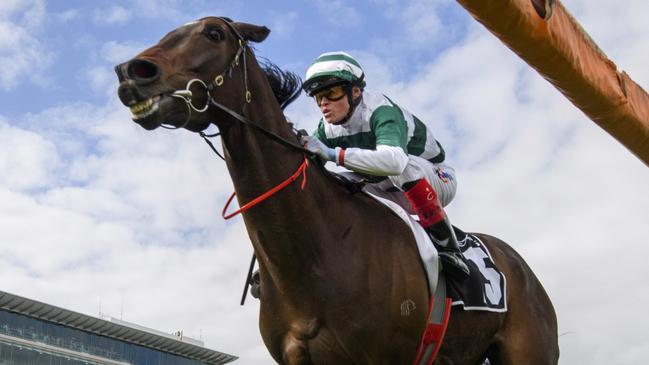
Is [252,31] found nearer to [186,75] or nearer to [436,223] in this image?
[186,75]

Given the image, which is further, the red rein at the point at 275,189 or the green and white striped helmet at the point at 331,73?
the green and white striped helmet at the point at 331,73

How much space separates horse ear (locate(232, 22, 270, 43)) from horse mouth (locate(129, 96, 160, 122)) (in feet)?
4.36

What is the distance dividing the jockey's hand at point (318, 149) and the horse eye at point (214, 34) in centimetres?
106

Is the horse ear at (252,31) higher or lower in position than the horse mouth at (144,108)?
higher

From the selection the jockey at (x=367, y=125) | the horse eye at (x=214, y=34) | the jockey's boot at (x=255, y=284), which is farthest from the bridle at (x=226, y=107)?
the jockey's boot at (x=255, y=284)

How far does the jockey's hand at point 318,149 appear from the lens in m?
7.00

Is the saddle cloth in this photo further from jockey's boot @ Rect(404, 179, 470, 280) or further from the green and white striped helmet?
the green and white striped helmet

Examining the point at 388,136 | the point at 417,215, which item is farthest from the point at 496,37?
the point at 417,215

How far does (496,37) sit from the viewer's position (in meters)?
3.50

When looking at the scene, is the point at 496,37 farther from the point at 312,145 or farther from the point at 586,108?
the point at 312,145

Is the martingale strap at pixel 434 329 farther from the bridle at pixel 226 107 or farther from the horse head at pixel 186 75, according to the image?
the horse head at pixel 186 75

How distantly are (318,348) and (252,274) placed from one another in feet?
4.50

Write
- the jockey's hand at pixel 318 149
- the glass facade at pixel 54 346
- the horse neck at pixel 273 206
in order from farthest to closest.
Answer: the glass facade at pixel 54 346 → the jockey's hand at pixel 318 149 → the horse neck at pixel 273 206

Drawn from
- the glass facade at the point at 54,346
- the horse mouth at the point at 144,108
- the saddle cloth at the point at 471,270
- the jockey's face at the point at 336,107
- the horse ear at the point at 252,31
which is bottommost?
the saddle cloth at the point at 471,270
